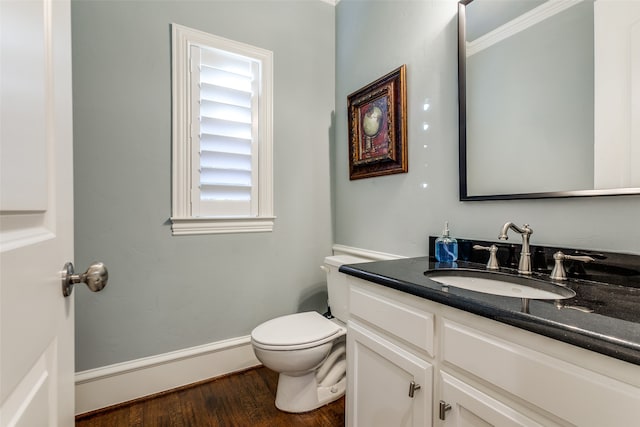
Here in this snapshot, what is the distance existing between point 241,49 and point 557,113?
5.67 feet

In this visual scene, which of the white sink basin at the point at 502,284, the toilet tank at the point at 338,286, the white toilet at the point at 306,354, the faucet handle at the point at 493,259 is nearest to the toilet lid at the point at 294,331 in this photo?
the white toilet at the point at 306,354

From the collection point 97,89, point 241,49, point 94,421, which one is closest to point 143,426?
point 94,421

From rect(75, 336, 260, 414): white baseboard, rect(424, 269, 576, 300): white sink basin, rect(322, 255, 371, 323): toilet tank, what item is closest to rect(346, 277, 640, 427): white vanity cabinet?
rect(424, 269, 576, 300): white sink basin

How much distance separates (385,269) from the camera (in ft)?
3.65

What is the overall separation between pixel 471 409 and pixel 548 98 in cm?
106

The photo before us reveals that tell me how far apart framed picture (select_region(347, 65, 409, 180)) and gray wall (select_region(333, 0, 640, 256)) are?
0.05m

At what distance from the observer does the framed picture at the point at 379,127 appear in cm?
166

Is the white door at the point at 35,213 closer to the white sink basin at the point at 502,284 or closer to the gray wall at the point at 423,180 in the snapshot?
the white sink basin at the point at 502,284

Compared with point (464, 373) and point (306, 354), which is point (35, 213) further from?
point (306, 354)

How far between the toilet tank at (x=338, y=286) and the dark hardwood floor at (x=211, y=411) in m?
0.47

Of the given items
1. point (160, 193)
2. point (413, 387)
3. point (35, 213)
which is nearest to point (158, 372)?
point (160, 193)

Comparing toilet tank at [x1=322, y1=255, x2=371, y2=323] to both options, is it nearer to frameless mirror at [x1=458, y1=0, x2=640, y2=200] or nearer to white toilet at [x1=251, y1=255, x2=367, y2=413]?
white toilet at [x1=251, y1=255, x2=367, y2=413]

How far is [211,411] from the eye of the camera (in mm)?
1567

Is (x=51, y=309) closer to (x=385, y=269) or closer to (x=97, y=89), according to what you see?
(x=385, y=269)
